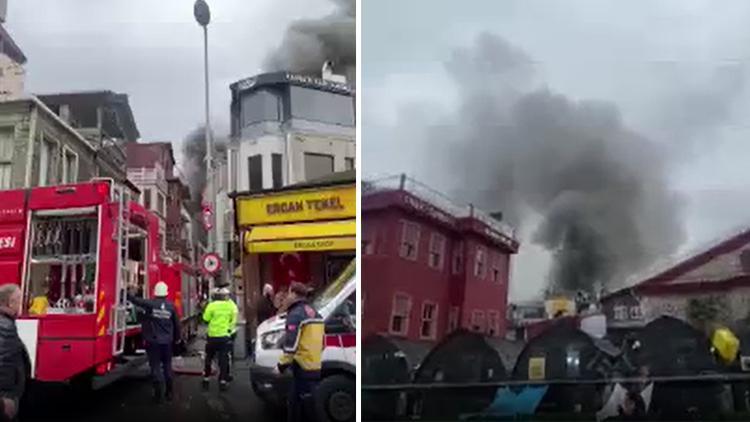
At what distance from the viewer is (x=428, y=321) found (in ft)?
16.2

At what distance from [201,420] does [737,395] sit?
8.03 ft

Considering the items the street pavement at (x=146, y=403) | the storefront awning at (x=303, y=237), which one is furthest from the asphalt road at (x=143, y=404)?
the storefront awning at (x=303, y=237)

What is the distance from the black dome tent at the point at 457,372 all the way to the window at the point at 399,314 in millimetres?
181

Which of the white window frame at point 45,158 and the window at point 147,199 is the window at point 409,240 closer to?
the window at point 147,199

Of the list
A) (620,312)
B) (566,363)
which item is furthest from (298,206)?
(620,312)

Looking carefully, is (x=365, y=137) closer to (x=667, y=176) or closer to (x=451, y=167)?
(x=451, y=167)

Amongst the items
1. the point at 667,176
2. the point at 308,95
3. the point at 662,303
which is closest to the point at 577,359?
the point at 662,303

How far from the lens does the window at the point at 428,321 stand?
4926 mm

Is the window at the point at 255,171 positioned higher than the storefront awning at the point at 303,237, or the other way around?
the window at the point at 255,171

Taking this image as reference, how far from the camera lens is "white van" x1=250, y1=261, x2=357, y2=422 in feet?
16.1

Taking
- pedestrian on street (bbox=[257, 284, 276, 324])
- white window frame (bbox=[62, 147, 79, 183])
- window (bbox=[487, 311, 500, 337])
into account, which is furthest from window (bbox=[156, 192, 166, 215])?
window (bbox=[487, 311, 500, 337])

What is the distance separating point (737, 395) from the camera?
497 cm

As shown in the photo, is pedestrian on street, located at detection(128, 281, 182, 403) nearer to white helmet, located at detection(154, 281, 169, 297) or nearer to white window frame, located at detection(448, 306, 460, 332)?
white helmet, located at detection(154, 281, 169, 297)

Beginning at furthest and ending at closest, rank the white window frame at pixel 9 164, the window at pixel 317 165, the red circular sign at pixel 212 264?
the red circular sign at pixel 212 264
the window at pixel 317 165
the white window frame at pixel 9 164
